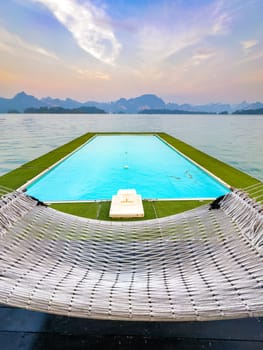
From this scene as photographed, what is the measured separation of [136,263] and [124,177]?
6256mm

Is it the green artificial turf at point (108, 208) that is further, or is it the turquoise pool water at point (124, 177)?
the turquoise pool water at point (124, 177)

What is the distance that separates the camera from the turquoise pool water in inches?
262

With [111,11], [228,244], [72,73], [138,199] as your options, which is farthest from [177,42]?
[72,73]

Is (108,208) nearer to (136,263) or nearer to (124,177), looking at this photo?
(136,263)

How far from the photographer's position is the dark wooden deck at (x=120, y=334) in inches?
74.5

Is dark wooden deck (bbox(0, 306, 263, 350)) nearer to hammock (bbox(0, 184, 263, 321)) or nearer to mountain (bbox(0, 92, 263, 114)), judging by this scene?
hammock (bbox(0, 184, 263, 321))

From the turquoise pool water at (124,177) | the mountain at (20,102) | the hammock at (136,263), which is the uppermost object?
the hammock at (136,263)

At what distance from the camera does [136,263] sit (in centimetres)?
234

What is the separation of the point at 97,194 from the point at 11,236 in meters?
4.60

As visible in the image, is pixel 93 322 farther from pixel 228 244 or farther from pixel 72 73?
pixel 72 73

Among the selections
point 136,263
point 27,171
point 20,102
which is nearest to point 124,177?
point 27,171

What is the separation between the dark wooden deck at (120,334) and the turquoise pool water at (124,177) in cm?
404

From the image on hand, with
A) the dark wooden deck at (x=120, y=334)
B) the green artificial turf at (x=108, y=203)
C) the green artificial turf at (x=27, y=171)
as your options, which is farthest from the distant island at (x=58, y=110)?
the dark wooden deck at (x=120, y=334)

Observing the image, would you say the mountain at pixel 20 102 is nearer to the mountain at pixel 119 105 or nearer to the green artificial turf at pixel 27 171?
the mountain at pixel 119 105
